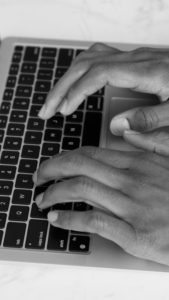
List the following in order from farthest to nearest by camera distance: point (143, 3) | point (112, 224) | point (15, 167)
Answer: point (143, 3)
point (15, 167)
point (112, 224)

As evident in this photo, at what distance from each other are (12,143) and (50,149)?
0.24 ft

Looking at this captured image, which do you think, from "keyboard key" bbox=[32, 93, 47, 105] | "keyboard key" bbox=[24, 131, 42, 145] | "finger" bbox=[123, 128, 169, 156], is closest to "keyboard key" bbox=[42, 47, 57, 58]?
"keyboard key" bbox=[32, 93, 47, 105]

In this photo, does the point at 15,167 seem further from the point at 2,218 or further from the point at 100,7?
the point at 100,7

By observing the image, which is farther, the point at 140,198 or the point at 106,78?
the point at 106,78

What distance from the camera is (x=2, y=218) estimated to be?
35.7 inches

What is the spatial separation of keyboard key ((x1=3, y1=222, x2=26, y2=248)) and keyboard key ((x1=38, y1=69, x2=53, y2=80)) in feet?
1.13

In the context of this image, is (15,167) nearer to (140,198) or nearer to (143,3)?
(140,198)

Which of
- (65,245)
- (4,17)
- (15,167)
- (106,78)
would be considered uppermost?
(4,17)

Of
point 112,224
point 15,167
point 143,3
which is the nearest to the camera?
point 112,224

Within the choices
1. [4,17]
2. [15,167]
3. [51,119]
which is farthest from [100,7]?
[15,167]

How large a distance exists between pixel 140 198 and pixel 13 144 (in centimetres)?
28

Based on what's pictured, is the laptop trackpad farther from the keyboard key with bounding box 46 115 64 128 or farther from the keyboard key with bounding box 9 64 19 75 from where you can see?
the keyboard key with bounding box 9 64 19 75

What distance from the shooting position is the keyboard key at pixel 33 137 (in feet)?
3.30

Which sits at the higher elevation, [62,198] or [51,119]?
[51,119]
